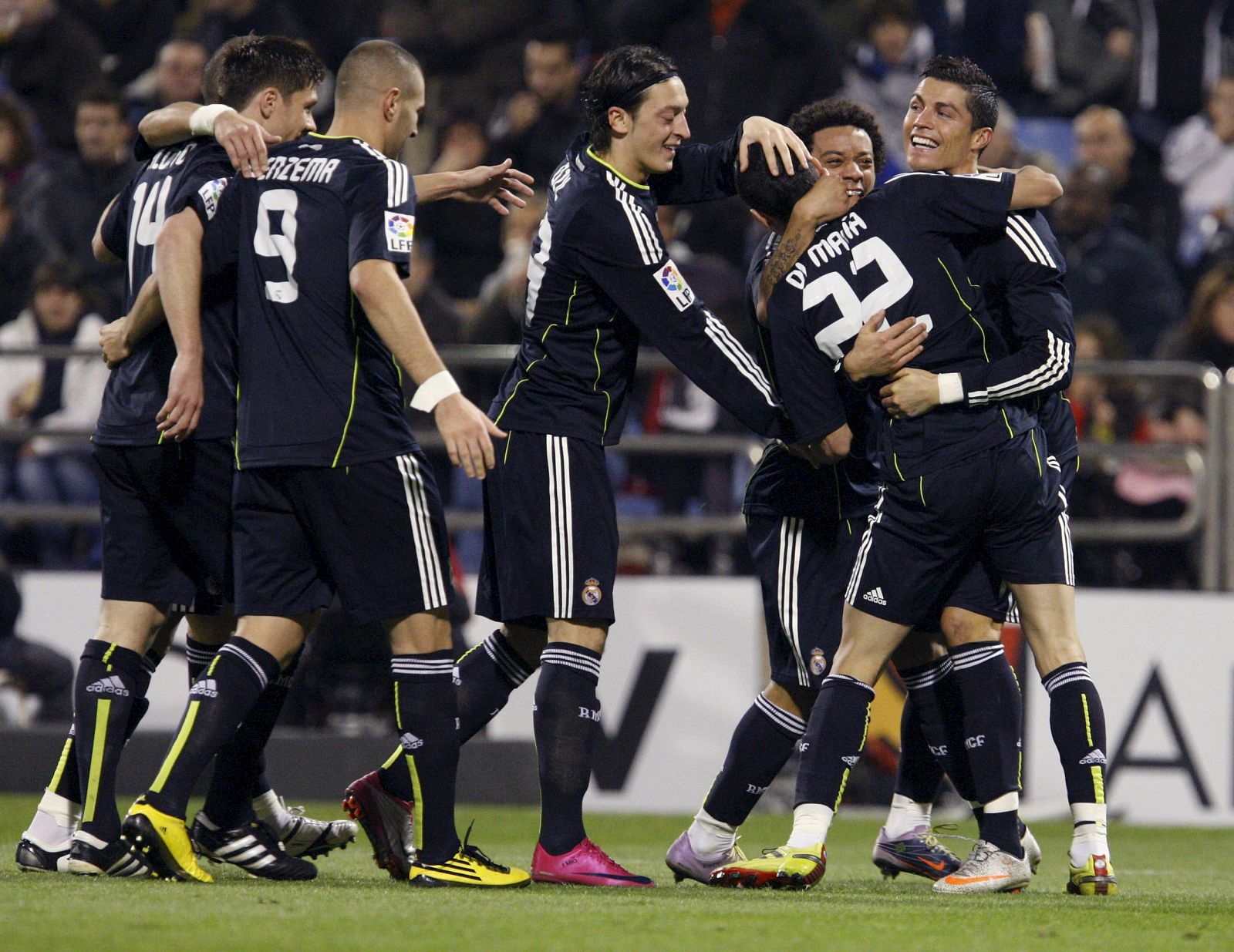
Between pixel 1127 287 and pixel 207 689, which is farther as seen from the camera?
pixel 1127 287

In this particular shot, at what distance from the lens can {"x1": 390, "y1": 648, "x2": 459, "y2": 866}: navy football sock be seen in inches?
167

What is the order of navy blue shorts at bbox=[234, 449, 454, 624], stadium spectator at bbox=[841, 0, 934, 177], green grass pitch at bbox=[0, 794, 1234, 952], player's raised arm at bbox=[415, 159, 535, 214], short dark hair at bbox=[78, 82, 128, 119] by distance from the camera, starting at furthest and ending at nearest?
stadium spectator at bbox=[841, 0, 934, 177]
short dark hair at bbox=[78, 82, 128, 119]
player's raised arm at bbox=[415, 159, 535, 214]
navy blue shorts at bbox=[234, 449, 454, 624]
green grass pitch at bbox=[0, 794, 1234, 952]

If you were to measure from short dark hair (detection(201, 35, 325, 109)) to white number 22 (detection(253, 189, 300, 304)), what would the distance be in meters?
0.48

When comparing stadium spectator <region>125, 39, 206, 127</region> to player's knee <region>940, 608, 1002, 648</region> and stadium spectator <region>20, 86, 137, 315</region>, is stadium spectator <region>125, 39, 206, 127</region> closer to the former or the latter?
stadium spectator <region>20, 86, 137, 315</region>

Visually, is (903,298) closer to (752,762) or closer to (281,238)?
(752,762)

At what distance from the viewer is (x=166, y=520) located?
15.2ft

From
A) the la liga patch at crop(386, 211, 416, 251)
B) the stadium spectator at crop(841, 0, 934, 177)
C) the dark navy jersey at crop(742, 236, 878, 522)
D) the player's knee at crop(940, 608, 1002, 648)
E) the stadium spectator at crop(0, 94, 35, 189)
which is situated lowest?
the player's knee at crop(940, 608, 1002, 648)

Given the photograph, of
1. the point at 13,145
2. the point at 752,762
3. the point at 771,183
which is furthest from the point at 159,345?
the point at 13,145

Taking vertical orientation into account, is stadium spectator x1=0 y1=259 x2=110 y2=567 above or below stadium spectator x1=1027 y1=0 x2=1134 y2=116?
below

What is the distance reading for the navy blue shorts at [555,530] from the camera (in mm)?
4488

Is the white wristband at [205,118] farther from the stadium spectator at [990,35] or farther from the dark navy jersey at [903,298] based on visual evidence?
the stadium spectator at [990,35]

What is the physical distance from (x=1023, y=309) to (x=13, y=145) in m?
7.72

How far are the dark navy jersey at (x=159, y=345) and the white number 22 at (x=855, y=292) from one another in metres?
1.62

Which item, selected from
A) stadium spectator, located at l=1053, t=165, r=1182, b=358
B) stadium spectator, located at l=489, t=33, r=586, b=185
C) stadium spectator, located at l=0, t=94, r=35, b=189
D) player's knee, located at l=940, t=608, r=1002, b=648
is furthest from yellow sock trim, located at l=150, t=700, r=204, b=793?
stadium spectator, located at l=0, t=94, r=35, b=189
